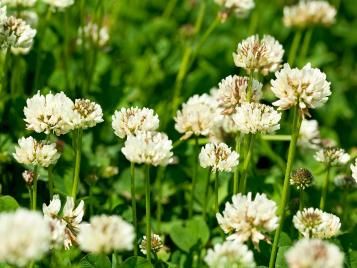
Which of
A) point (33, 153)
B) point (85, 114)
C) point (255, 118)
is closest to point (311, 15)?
point (255, 118)

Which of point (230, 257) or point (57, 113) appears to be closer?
point (230, 257)

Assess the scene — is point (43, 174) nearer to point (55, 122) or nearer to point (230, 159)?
point (55, 122)

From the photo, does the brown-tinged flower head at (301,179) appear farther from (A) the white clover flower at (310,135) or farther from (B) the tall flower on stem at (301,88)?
(A) the white clover flower at (310,135)

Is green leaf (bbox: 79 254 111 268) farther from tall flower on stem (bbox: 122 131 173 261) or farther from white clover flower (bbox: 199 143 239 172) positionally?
white clover flower (bbox: 199 143 239 172)

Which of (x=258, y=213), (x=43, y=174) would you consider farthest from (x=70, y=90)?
(x=258, y=213)

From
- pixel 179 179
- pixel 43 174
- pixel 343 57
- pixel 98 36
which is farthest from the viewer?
pixel 343 57

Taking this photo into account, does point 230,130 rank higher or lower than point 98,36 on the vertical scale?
lower

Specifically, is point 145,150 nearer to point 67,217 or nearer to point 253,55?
point 67,217
